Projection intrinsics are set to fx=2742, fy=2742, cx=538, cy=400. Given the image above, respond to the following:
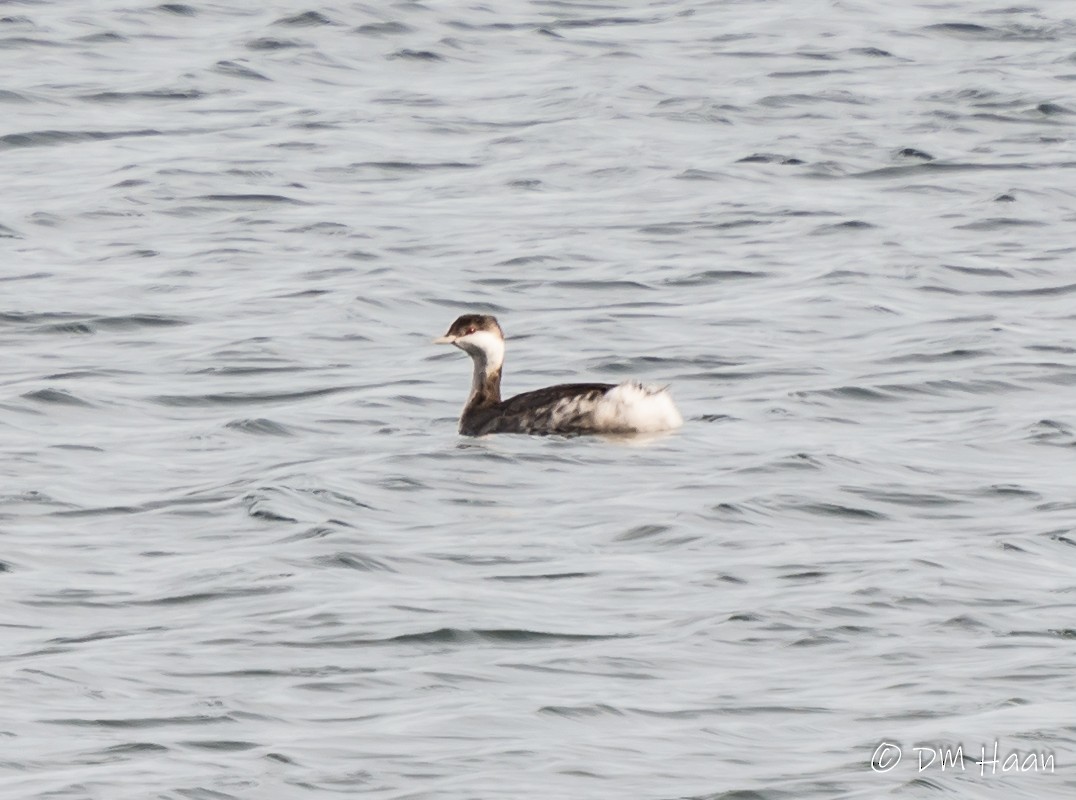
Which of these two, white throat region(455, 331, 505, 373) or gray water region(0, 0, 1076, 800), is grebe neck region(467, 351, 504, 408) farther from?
gray water region(0, 0, 1076, 800)

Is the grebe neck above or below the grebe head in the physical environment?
below

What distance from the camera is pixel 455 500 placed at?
12.9m

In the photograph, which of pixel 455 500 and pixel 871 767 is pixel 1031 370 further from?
pixel 871 767

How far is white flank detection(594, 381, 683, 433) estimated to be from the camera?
46.7 feet

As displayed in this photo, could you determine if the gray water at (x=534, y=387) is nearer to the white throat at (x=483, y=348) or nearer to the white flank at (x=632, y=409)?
the white flank at (x=632, y=409)

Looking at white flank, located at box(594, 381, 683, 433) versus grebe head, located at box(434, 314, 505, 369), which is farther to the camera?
grebe head, located at box(434, 314, 505, 369)

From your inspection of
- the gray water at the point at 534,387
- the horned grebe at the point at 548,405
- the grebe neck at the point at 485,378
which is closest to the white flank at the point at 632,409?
the horned grebe at the point at 548,405

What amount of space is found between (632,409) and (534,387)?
7.31ft

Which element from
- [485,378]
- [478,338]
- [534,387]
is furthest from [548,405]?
[534,387]

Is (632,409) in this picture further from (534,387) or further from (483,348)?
(534,387)

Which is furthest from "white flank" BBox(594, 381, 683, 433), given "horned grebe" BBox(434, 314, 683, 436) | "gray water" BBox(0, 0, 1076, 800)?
"gray water" BBox(0, 0, 1076, 800)

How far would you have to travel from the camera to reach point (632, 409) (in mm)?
14242

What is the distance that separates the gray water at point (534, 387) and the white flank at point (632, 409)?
172mm

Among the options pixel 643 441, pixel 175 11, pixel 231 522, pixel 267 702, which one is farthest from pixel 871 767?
pixel 175 11
